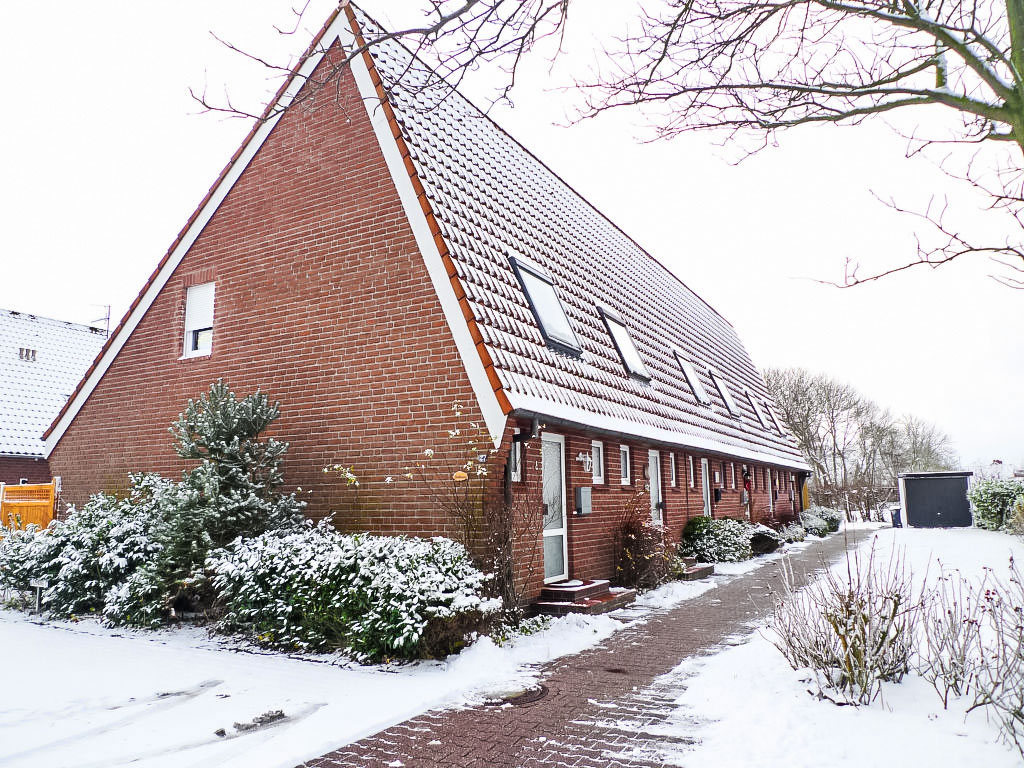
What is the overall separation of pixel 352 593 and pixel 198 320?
6681mm

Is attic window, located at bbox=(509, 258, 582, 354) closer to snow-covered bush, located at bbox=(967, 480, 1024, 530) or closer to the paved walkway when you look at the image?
the paved walkway

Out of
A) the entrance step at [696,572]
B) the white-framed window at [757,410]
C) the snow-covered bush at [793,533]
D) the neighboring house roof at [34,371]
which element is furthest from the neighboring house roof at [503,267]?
the neighboring house roof at [34,371]

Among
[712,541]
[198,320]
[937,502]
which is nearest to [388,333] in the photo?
[198,320]

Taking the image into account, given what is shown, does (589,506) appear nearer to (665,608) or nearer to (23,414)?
(665,608)

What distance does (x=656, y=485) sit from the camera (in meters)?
14.0

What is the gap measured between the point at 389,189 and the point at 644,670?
6.95m

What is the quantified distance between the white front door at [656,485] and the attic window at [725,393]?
18.6 ft

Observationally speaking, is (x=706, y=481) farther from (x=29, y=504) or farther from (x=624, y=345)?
(x=29, y=504)

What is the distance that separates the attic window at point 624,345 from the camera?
12789 millimetres

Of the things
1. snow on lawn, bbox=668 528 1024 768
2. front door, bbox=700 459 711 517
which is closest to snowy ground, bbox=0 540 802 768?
snow on lawn, bbox=668 528 1024 768

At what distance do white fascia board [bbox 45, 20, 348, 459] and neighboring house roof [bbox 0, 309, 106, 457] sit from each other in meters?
9.16

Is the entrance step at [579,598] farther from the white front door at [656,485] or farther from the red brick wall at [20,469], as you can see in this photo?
the red brick wall at [20,469]

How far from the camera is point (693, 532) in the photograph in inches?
594

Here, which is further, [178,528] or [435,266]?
[435,266]
